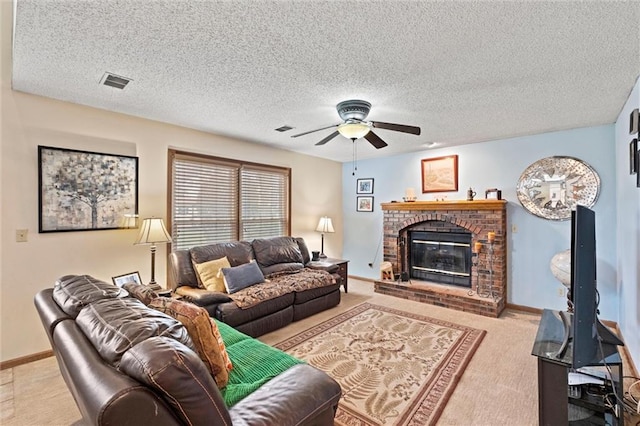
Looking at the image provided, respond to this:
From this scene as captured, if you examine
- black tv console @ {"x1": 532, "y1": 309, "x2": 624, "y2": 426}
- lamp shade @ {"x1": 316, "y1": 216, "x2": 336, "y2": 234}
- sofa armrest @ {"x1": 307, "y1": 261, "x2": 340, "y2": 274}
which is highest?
lamp shade @ {"x1": 316, "y1": 216, "x2": 336, "y2": 234}

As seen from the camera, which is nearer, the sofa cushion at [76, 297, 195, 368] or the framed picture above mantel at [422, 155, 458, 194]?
the sofa cushion at [76, 297, 195, 368]

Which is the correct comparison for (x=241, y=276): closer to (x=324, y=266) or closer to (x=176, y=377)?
(x=324, y=266)

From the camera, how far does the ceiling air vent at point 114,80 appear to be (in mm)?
2424

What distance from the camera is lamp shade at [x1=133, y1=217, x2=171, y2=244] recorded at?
3.11 m

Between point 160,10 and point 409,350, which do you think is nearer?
point 160,10

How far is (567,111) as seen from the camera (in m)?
3.22

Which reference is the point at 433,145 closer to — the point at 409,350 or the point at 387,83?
the point at 387,83

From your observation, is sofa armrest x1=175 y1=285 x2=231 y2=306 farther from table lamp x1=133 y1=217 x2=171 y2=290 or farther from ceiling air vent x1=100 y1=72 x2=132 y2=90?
ceiling air vent x1=100 y1=72 x2=132 y2=90

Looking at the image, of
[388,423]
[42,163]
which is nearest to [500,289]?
[388,423]

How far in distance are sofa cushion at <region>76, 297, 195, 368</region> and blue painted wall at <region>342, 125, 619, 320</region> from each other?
4.63 metres

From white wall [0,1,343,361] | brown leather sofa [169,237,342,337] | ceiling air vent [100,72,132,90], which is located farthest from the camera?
brown leather sofa [169,237,342,337]

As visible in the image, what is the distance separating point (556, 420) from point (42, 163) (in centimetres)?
456

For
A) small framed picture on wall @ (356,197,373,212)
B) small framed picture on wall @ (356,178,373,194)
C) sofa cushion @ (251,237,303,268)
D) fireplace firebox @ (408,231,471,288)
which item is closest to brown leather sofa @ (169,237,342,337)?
sofa cushion @ (251,237,303,268)

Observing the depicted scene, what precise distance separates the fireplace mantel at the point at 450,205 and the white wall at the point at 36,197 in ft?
11.3
